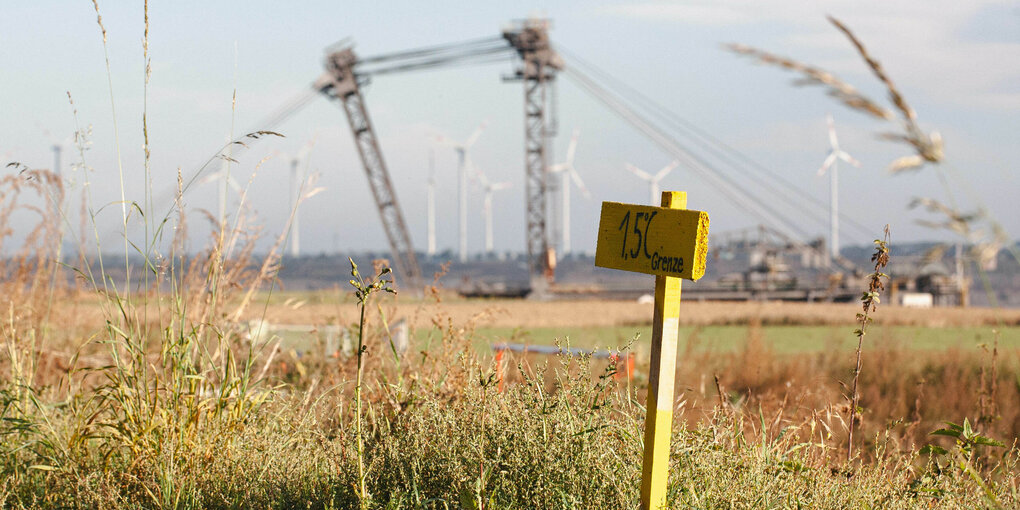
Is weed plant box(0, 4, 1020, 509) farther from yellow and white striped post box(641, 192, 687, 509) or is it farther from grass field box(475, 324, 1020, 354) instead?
grass field box(475, 324, 1020, 354)

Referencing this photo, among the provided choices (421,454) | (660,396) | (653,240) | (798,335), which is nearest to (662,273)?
(653,240)

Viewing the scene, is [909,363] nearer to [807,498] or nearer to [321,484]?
[807,498]

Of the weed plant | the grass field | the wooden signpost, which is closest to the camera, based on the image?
the wooden signpost

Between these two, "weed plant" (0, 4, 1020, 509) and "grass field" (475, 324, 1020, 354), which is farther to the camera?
"grass field" (475, 324, 1020, 354)

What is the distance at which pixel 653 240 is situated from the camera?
269 centimetres

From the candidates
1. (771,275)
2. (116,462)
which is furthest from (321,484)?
(771,275)

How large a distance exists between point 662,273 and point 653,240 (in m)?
0.12

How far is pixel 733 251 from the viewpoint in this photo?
4838cm

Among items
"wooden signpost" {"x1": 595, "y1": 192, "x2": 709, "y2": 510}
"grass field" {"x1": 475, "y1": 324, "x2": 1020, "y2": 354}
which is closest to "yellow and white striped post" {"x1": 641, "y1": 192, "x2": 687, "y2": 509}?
"wooden signpost" {"x1": 595, "y1": 192, "x2": 709, "y2": 510}

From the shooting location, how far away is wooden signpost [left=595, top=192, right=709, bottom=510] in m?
2.54

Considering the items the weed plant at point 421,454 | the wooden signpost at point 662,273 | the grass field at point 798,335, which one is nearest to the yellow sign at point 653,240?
the wooden signpost at point 662,273

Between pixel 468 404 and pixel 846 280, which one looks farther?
pixel 846 280

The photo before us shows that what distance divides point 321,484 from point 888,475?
220cm

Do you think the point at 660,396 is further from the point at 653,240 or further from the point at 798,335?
the point at 798,335
